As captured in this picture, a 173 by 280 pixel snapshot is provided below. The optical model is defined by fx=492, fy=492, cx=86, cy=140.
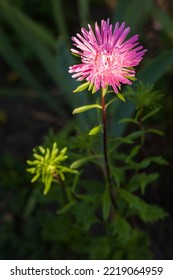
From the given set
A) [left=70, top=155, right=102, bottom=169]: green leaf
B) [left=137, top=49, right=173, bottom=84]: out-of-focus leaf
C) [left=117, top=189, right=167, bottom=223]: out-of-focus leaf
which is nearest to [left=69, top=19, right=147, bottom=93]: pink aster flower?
[left=70, top=155, right=102, bottom=169]: green leaf

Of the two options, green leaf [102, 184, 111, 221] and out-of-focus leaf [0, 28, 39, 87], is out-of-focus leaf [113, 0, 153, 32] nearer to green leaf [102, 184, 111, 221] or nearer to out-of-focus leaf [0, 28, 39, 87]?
out-of-focus leaf [0, 28, 39, 87]

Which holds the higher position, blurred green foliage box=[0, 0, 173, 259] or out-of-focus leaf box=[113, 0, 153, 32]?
out-of-focus leaf box=[113, 0, 153, 32]

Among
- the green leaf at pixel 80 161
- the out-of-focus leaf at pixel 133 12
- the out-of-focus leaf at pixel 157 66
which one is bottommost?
the green leaf at pixel 80 161

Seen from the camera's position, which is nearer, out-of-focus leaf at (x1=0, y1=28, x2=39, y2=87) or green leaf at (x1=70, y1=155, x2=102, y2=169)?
green leaf at (x1=70, y1=155, x2=102, y2=169)

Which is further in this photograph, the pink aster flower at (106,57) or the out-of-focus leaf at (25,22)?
the out-of-focus leaf at (25,22)

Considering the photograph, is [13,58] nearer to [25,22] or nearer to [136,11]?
[25,22]

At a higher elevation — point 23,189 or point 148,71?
point 148,71

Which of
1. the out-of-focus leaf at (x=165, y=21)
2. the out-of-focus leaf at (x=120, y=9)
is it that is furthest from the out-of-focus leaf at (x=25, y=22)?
the out-of-focus leaf at (x=165, y=21)

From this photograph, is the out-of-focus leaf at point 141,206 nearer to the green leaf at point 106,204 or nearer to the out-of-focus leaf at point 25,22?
the green leaf at point 106,204

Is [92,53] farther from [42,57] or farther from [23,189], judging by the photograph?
[42,57]

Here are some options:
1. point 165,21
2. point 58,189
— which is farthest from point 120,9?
point 58,189

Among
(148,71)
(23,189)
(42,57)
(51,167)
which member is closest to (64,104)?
(42,57)
